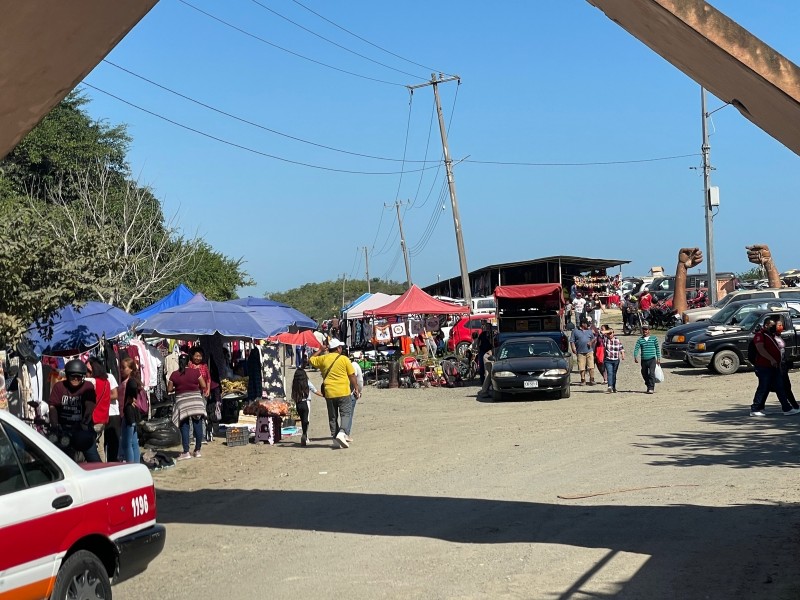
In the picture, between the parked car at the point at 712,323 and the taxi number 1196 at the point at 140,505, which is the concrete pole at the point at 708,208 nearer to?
the parked car at the point at 712,323

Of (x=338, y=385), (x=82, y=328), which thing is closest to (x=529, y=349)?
(x=338, y=385)

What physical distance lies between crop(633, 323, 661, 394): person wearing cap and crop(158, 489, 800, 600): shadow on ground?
13.1m

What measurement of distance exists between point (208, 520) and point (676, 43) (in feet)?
22.4

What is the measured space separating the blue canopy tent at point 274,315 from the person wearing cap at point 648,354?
7.84m

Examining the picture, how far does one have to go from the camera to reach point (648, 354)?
2353 cm

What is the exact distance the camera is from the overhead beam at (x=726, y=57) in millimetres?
6730

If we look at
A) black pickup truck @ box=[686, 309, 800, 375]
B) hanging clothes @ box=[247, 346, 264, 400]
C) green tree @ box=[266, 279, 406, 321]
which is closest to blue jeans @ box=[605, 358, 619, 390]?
black pickup truck @ box=[686, 309, 800, 375]

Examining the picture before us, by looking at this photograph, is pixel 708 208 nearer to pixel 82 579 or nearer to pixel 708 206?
pixel 708 206

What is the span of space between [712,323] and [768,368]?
1243cm

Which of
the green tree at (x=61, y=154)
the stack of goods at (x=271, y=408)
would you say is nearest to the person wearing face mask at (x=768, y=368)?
the stack of goods at (x=271, y=408)

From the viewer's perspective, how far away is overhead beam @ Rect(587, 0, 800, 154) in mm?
6730

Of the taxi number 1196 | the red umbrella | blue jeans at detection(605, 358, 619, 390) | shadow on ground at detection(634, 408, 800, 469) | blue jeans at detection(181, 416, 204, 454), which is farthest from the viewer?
the red umbrella

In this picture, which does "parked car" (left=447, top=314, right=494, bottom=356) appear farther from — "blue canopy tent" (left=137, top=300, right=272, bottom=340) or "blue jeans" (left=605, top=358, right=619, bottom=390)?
"blue canopy tent" (left=137, top=300, right=272, bottom=340)

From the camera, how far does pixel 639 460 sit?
13648 millimetres
